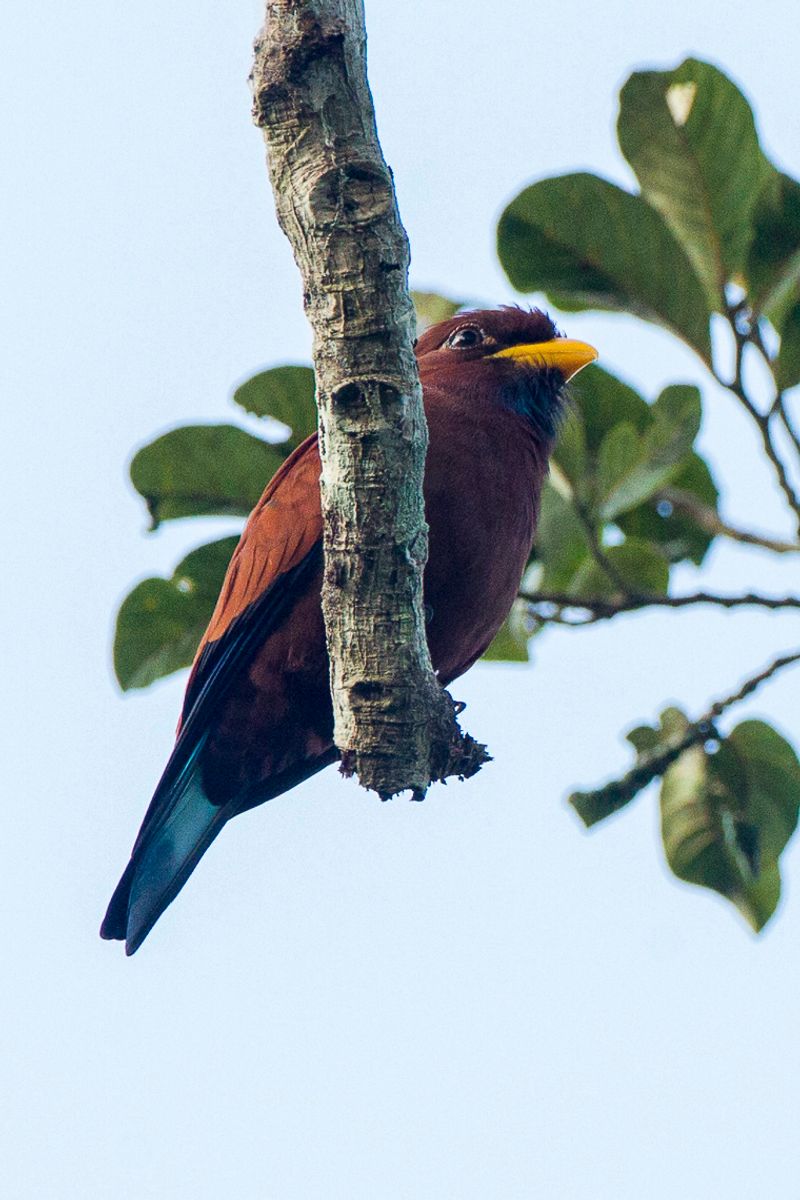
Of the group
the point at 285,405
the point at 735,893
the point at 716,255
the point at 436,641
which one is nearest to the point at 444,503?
the point at 436,641

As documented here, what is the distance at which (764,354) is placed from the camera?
484 cm

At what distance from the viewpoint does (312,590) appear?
162 inches

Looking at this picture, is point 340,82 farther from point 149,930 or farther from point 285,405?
point 149,930

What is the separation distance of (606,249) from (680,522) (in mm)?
962

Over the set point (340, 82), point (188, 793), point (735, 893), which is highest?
point (340, 82)

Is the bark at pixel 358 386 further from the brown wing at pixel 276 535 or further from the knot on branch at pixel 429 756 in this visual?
the brown wing at pixel 276 535

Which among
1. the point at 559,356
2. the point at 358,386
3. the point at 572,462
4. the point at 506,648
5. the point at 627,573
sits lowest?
the point at 506,648

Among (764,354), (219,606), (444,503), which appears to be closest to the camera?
(444,503)

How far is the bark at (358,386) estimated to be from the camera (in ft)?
9.57

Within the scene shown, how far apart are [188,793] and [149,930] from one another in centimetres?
43

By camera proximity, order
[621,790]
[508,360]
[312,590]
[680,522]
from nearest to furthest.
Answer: [312,590], [508,360], [621,790], [680,522]

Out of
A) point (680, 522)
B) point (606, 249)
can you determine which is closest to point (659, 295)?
point (606, 249)

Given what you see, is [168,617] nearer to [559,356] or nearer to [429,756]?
[559,356]

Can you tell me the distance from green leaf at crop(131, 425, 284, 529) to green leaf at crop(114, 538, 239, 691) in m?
0.17
